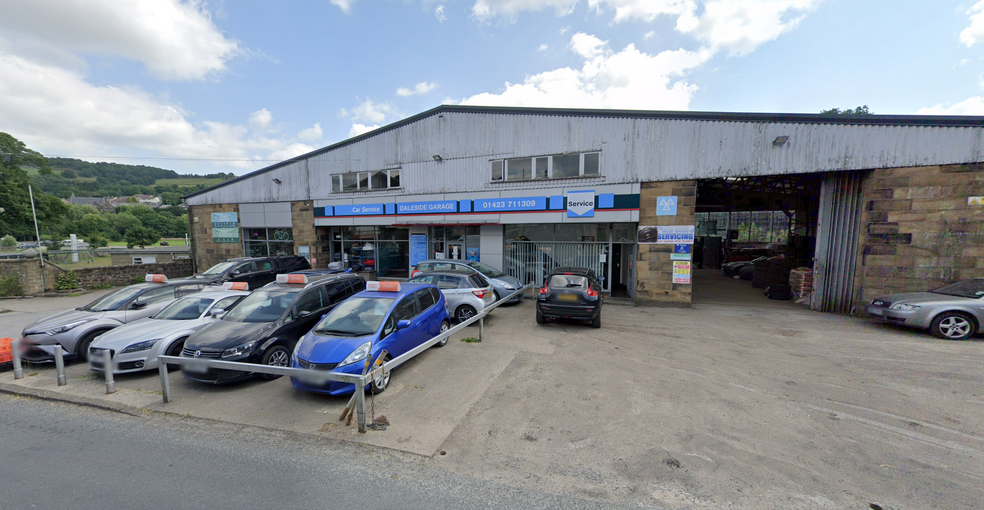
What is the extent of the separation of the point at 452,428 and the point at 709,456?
2794 mm

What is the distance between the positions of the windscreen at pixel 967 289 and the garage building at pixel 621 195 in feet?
5.20

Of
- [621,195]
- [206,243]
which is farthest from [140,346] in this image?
[206,243]

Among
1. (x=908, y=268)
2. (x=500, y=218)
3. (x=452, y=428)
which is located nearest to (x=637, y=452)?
(x=452, y=428)

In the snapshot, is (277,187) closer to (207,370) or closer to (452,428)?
(207,370)

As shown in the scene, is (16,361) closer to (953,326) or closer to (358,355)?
(358,355)

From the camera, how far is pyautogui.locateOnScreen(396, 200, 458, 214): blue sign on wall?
13.8m

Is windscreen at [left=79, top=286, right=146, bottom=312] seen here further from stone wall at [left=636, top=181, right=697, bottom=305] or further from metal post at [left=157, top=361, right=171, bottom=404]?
stone wall at [left=636, top=181, right=697, bottom=305]

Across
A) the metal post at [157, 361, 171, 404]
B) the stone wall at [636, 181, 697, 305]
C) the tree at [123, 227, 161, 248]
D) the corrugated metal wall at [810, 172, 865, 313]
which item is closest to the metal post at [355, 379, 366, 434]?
the metal post at [157, 361, 171, 404]

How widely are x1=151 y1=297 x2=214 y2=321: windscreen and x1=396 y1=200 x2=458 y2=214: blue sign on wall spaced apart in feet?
27.5

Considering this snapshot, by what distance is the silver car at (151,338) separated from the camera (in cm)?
558

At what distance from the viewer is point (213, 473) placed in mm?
3352

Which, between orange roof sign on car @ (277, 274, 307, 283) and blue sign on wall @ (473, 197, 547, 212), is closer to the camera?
orange roof sign on car @ (277, 274, 307, 283)

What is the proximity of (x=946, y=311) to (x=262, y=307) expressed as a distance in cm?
1412

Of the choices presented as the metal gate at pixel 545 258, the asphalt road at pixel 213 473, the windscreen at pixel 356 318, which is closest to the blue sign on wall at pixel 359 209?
the metal gate at pixel 545 258
